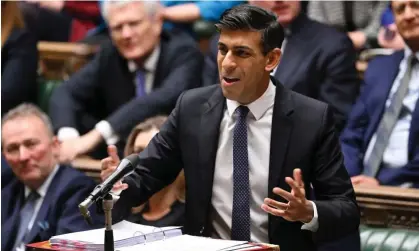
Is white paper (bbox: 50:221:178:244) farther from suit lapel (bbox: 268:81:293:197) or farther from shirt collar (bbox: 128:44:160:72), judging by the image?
shirt collar (bbox: 128:44:160:72)

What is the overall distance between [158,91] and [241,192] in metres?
1.37

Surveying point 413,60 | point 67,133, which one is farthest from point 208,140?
point 67,133

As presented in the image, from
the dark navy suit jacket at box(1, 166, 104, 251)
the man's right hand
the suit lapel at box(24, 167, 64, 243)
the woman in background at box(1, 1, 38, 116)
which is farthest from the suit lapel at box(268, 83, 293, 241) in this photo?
the woman in background at box(1, 1, 38, 116)

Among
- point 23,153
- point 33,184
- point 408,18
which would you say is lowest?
point 33,184

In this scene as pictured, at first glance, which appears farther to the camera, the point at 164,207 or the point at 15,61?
the point at 15,61

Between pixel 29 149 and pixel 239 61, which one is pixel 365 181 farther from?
pixel 29 149

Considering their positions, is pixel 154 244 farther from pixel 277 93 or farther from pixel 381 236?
pixel 381 236

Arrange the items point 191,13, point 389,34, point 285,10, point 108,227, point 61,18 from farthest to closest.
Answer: point 61,18 → point 191,13 → point 389,34 → point 285,10 → point 108,227

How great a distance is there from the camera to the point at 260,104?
2.55 m

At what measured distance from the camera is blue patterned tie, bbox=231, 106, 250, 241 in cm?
250

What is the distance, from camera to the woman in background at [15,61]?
166 inches

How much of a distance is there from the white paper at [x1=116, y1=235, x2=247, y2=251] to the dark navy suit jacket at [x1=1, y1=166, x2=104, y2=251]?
0.78 m

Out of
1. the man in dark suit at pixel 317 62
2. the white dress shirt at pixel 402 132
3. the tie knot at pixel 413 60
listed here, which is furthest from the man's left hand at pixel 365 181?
the tie knot at pixel 413 60

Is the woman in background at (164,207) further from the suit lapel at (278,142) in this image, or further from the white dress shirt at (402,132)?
the white dress shirt at (402,132)
